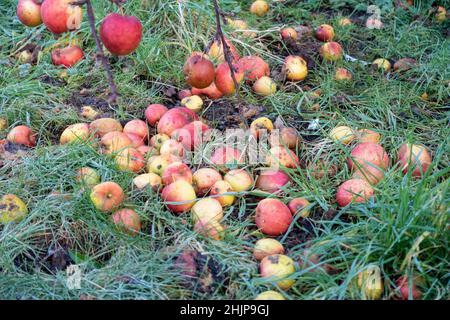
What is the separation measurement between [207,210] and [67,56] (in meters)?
1.97

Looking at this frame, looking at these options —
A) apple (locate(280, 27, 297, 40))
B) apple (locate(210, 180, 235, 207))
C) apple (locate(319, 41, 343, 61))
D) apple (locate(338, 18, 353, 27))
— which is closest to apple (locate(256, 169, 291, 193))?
apple (locate(210, 180, 235, 207))

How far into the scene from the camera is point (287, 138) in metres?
3.25

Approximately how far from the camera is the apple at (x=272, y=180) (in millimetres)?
2941

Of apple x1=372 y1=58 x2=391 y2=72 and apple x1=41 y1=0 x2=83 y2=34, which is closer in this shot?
apple x1=41 y1=0 x2=83 y2=34

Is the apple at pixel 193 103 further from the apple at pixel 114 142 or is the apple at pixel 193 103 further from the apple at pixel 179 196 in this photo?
the apple at pixel 179 196

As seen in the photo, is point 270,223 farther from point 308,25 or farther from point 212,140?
point 308,25

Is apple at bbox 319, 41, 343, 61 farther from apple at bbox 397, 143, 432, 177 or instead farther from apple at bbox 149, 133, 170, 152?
apple at bbox 149, 133, 170, 152

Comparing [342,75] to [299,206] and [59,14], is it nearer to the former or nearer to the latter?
[299,206]

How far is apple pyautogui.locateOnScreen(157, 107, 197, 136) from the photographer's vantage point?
3299 millimetres

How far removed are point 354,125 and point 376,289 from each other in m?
A: 1.36

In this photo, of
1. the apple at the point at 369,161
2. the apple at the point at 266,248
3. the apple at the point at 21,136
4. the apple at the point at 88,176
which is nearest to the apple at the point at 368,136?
the apple at the point at 369,161

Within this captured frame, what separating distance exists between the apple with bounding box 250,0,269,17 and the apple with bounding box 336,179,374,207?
226 cm

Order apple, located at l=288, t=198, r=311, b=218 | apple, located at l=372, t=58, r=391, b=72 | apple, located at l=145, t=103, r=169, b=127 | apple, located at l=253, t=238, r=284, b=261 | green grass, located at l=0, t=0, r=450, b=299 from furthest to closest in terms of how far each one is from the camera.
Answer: apple, located at l=372, t=58, r=391, b=72, apple, located at l=145, t=103, r=169, b=127, apple, located at l=288, t=198, r=311, b=218, apple, located at l=253, t=238, r=284, b=261, green grass, located at l=0, t=0, r=450, b=299

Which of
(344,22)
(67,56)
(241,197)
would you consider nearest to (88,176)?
(241,197)
